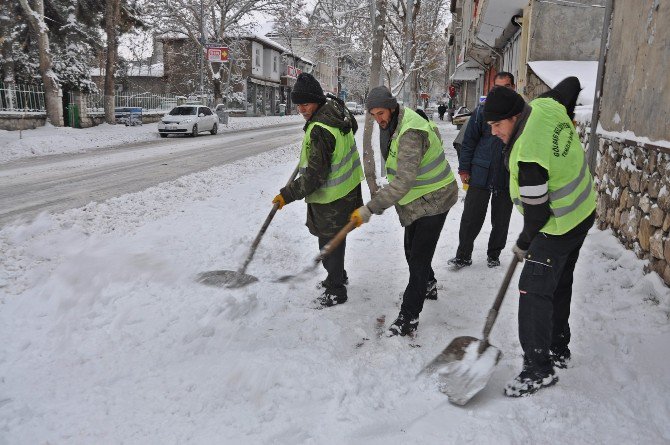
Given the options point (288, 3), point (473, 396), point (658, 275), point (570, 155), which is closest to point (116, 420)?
point (473, 396)

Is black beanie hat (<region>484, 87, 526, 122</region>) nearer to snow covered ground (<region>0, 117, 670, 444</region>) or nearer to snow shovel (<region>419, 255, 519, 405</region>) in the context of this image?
snow shovel (<region>419, 255, 519, 405</region>)

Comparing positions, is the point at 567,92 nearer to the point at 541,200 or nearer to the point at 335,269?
the point at 541,200

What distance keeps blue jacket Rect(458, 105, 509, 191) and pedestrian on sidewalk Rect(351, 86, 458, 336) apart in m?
1.31

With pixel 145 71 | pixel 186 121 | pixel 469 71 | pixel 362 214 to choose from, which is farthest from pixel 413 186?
pixel 145 71

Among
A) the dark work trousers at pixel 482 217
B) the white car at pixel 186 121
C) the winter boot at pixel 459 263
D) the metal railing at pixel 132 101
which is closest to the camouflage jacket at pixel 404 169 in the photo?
the dark work trousers at pixel 482 217

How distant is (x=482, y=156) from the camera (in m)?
4.84

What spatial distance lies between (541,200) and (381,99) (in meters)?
1.25

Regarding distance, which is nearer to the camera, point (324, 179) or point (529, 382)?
point (529, 382)

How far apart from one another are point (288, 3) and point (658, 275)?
103 ft

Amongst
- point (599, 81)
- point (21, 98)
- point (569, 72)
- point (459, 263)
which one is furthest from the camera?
point (21, 98)

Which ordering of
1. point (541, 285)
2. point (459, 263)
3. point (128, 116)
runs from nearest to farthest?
point (541, 285) < point (459, 263) < point (128, 116)

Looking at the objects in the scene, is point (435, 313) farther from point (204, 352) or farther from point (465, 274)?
point (204, 352)

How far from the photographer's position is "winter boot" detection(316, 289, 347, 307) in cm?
409

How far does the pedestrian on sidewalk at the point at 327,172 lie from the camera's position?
3736 mm
